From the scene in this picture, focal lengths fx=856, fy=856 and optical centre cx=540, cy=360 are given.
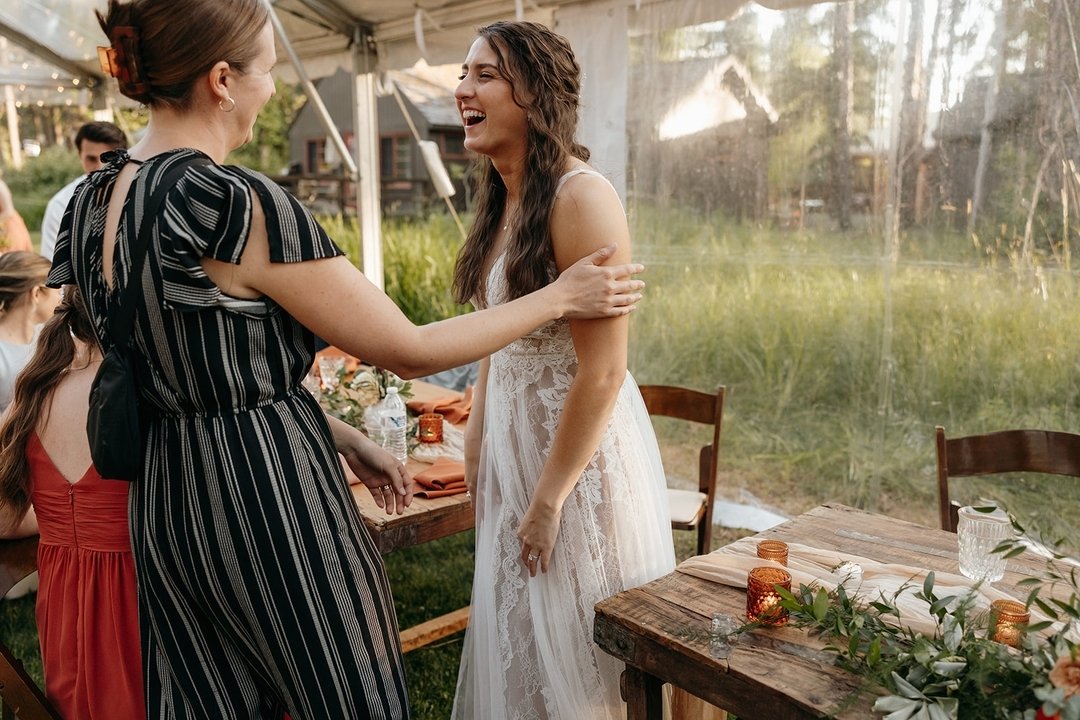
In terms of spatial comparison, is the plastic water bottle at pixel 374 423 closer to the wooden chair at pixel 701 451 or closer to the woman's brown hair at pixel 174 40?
the wooden chair at pixel 701 451

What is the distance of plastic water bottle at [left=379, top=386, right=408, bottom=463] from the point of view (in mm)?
Answer: 2783

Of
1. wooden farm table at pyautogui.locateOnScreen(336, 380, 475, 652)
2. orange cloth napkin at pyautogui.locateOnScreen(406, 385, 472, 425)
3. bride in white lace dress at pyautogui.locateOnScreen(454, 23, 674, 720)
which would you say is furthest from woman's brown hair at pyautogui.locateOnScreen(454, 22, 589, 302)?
orange cloth napkin at pyautogui.locateOnScreen(406, 385, 472, 425)

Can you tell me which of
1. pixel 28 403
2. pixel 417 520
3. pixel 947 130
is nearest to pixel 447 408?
pixel 417 520

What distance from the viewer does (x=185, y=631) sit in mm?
1390

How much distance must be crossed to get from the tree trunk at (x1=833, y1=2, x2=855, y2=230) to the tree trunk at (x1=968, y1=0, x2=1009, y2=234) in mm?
581

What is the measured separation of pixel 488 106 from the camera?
1.79 metres

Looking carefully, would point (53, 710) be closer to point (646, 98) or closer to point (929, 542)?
point (929, 542)

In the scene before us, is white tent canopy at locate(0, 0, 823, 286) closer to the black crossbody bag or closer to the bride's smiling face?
the bride's smiling face

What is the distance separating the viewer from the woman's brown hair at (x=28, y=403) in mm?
1847

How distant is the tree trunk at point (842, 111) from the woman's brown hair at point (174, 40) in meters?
3.32

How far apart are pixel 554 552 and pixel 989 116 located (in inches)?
111

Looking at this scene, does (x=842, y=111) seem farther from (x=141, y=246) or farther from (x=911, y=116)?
(x=141, y=246)

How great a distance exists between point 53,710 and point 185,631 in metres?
0.59

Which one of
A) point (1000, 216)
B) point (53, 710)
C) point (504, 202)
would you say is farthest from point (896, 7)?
point (53, 710)
